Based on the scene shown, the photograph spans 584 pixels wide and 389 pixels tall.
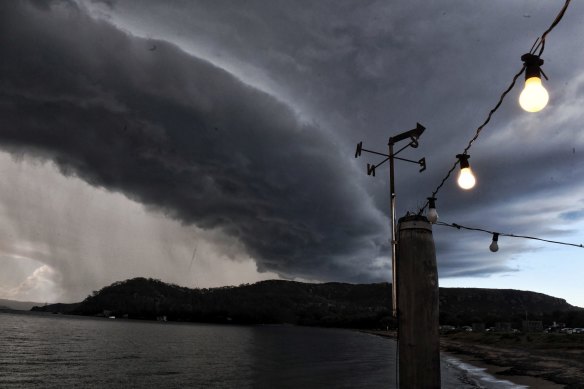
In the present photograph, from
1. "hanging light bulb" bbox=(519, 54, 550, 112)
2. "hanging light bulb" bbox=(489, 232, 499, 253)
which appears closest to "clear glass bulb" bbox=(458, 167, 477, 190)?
"hanging light bulb" bbox=(519, 54, 550, 112)

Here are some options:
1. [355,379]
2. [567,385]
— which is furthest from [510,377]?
[355,379]

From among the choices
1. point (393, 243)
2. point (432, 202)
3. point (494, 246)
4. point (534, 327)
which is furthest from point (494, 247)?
point (534, 327)

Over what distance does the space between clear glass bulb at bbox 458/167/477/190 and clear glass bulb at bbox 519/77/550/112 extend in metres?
2.61

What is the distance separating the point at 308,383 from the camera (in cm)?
4697

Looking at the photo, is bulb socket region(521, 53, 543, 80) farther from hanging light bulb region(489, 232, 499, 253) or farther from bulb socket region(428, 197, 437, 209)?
hanging light bulb region(489, 232, 499, 253)

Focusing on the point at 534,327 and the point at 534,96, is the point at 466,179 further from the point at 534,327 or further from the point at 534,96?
the point at 534,327

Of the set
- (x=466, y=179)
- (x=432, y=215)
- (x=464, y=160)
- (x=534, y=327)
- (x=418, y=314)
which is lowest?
(x=534, y=327)

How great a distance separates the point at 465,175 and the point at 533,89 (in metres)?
2.76

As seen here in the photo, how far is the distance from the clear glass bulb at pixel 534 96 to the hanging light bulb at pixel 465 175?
2.61 metres

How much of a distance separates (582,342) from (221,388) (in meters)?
55.6

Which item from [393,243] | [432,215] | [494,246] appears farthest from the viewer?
[494,246]

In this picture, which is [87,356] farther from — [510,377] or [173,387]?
[510,377]

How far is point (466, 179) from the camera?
272 inches

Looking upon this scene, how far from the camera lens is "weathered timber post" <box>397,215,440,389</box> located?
4.24 meters
